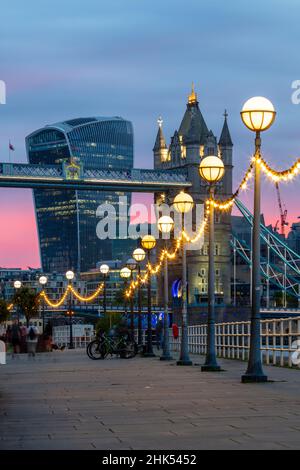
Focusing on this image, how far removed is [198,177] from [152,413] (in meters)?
119

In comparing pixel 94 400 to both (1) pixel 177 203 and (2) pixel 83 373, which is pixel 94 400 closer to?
(2) pixel 83 373

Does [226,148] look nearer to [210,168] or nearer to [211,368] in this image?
[210,168]

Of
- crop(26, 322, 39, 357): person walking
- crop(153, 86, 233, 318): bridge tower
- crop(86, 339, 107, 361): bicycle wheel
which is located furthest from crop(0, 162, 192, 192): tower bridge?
crop(86, 339, 107, 361): bicycle wheel

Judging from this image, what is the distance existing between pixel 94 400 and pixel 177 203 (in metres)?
14.6

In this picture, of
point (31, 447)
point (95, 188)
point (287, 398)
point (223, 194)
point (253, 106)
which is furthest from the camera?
point (223, 194)

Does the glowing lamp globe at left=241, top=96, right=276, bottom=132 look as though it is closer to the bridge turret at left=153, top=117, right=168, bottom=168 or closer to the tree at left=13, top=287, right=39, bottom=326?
the tree at left=13, top=287, right=39, bottom=326

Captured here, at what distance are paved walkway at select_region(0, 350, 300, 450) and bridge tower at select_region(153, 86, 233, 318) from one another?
101780 mm

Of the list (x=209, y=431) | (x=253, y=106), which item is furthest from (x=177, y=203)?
(x=209, y=431)

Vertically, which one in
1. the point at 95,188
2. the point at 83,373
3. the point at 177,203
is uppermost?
the point at 95,188

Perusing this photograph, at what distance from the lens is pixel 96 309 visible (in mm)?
176875

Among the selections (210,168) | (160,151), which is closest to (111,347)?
(210,168)
